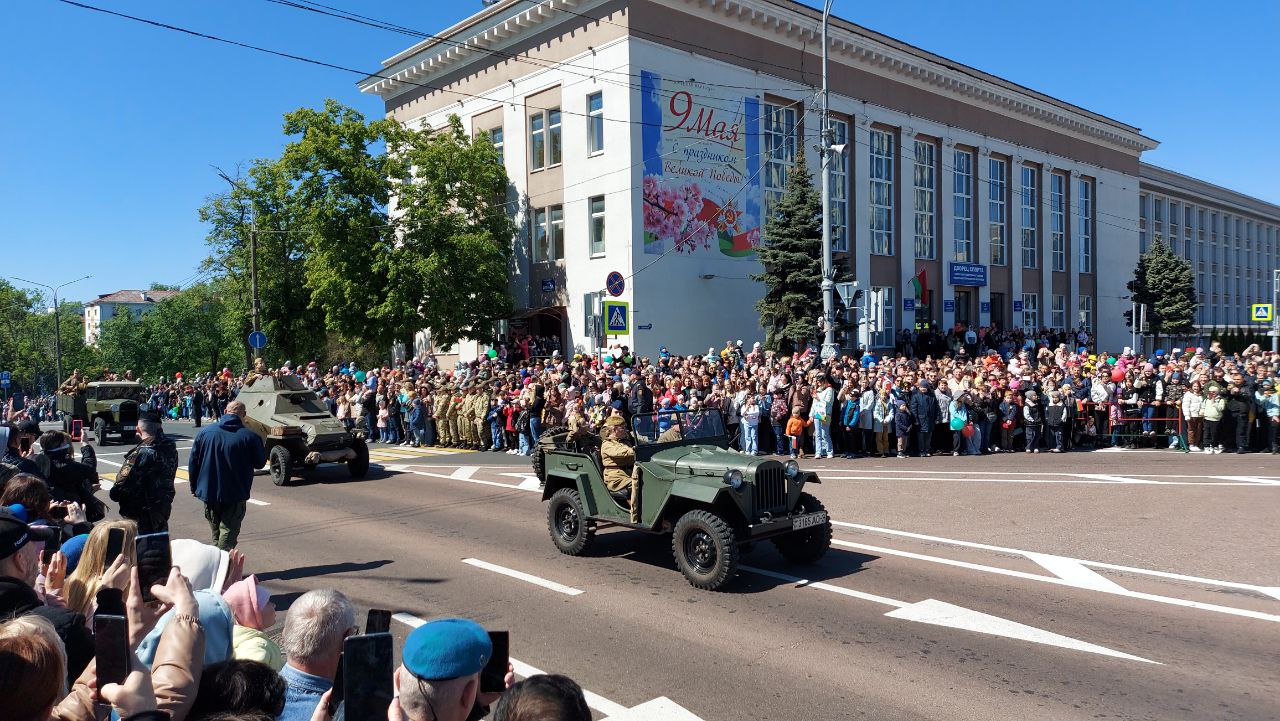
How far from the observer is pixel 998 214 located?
4544 centimetres

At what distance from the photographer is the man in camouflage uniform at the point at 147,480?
8.41m

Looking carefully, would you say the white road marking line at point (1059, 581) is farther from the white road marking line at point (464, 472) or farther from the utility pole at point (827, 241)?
the utility pole at point (827, 241)

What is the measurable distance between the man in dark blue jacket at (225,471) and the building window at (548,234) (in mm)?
24795

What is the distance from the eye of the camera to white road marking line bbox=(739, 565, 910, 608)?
310 inches

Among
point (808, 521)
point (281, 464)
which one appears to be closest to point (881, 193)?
point (281, 464)

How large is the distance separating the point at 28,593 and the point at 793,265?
91.7 ft

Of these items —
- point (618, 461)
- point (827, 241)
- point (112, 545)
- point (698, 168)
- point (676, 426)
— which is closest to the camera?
point (112, 545)

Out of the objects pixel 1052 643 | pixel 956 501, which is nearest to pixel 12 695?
pixel 1052 643

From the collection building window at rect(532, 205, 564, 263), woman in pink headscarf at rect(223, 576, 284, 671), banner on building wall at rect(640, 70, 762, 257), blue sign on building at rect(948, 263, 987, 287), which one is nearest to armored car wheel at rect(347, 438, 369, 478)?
woman in pink headscarf at rect(223, 576, 284, 671)

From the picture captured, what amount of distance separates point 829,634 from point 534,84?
29673 millimetres

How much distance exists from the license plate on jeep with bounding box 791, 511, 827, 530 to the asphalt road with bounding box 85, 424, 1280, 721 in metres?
0.54

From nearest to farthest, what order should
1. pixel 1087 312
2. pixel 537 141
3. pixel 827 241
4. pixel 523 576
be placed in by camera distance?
pixel 523 576, pixel 827 241, pixel 537 141, pixel 1087 312

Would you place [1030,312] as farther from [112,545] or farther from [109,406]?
[112,545]

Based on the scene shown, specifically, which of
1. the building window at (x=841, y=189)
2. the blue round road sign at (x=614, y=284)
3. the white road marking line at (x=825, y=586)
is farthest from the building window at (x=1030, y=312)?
the white road marking line at (x=825, y=586)
